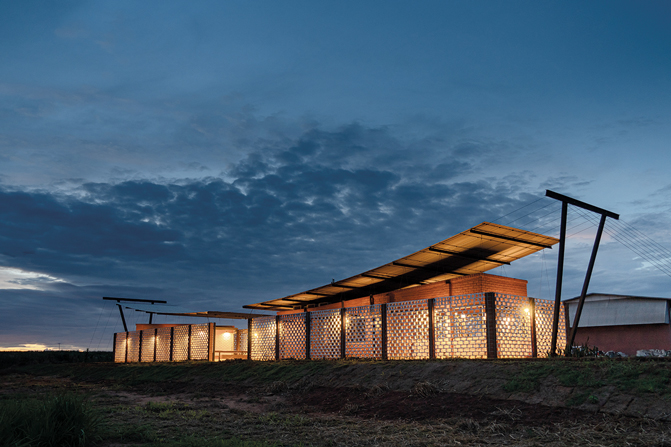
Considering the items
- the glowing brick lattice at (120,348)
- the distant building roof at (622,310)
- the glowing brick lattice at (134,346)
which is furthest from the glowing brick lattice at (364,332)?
the glowing brick lattice at (120,348)

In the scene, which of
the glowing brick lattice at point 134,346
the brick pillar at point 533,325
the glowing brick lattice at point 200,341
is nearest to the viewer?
the brick pillar at point 533,325

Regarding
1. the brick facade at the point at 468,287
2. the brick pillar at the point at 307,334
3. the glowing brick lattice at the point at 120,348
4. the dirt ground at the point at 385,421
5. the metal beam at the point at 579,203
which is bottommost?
the glowing brick lattice at the point at 120,348

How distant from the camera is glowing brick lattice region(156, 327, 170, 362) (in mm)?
28156

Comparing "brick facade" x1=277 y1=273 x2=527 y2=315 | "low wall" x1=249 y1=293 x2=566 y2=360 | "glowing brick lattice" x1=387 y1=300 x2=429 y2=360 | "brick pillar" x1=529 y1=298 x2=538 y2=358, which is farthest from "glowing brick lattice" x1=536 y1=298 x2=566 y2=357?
"glowing brick lattice" x1=387 y1=300 x2=429 y2=360

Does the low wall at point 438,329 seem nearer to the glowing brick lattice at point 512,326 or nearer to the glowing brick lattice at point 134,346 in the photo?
the glowing brick lattice at point 512,326

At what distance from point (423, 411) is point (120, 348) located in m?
31.6

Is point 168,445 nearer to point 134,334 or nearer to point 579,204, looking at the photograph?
point 579,204

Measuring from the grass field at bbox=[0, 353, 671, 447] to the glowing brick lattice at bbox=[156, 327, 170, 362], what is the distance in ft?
55.1

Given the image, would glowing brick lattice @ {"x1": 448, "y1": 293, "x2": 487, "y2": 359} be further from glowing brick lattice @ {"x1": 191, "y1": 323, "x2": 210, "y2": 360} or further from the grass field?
glowing brick lattice @ {"x1": 191, "y1": 323, "x2": 210, "y2": 360}

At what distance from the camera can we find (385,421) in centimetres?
800

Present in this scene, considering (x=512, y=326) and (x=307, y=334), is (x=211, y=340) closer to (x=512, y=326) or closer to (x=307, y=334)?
(x=307, y=334)

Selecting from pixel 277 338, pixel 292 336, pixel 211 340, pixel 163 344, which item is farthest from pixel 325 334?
pixel 163 344

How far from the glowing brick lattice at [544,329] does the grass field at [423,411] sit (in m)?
4.52

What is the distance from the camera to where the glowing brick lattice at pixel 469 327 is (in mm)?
12406
